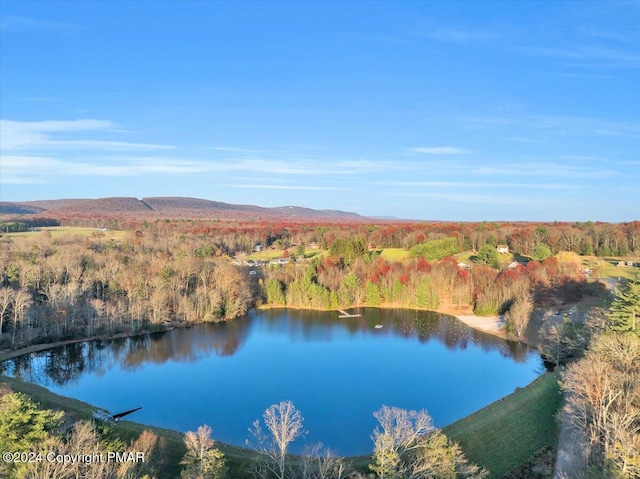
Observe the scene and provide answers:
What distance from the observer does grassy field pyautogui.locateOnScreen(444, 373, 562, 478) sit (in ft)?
72.5

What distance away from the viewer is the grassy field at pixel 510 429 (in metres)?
22.1

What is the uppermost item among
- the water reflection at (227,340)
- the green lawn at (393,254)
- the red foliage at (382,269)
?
the green lawn at (393,254)

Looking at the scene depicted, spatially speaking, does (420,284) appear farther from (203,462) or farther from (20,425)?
(20,425)

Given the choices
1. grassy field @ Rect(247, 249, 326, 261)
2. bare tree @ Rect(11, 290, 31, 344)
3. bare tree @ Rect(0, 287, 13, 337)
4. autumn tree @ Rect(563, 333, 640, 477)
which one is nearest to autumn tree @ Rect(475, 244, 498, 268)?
grassy field @ Rect(247, 249, 326, 261)

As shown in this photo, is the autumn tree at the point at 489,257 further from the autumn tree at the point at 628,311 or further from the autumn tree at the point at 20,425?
the autumn tree at the point at 20,425

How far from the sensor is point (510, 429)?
80.9 feet

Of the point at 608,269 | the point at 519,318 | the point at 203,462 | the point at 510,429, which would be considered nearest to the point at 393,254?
the point at 608,269

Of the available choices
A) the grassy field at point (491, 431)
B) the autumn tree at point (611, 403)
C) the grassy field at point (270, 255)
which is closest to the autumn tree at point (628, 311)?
Answer: the autumn tree at point (611, 403)

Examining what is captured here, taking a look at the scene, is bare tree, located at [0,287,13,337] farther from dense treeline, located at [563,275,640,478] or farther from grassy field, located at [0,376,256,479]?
dense treeline, located at [563,275,640,478]

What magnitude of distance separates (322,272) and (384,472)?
159 ft

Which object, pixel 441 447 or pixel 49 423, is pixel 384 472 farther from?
pixel 49 423

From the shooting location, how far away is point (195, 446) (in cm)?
1636

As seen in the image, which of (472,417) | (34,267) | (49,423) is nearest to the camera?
(49,423)

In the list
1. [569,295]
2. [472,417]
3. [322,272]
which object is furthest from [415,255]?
[472,417]
